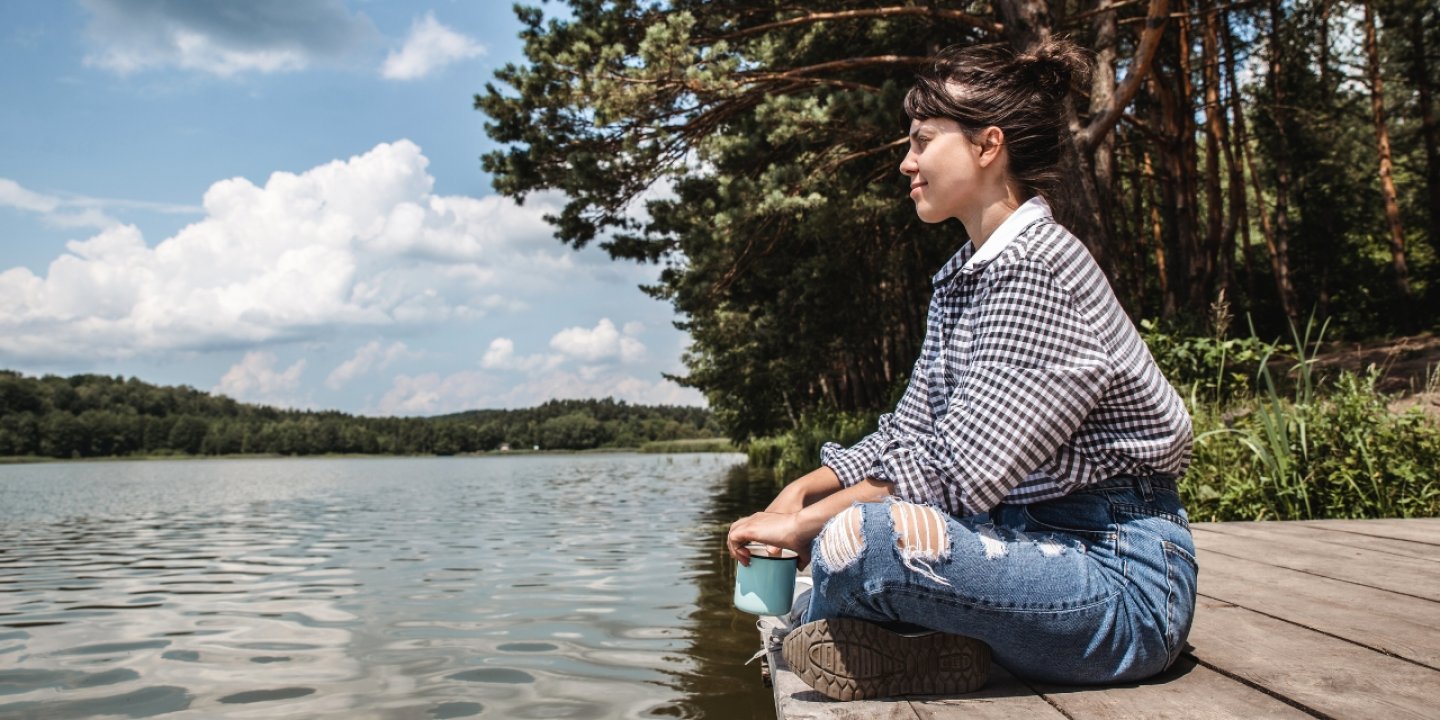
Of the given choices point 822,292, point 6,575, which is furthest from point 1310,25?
point 6,575

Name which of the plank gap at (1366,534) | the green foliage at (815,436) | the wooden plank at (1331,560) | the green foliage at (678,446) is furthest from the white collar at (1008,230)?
the green foliage at (678,446)

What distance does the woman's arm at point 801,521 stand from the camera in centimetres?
179

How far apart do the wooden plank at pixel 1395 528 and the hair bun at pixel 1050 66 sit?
2969 millimetres

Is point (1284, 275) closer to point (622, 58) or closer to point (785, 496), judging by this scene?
point (622, 58)

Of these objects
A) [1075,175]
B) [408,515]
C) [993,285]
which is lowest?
[408,515]

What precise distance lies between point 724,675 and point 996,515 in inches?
83.4

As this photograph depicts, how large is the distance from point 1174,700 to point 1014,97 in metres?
1.17

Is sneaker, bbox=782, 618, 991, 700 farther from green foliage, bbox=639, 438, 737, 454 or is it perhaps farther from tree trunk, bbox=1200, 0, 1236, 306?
green foliage, bbox=639, 438, 737, 454

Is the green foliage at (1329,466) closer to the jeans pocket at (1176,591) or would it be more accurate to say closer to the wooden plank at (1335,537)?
the wooden plank at (1335,537)

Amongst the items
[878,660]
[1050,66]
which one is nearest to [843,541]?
[878,660]

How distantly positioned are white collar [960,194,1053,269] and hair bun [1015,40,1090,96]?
0.24 meters

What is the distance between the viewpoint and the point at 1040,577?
1.72 m

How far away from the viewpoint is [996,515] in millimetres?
1967

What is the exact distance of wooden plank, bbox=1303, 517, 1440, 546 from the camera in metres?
3.93
